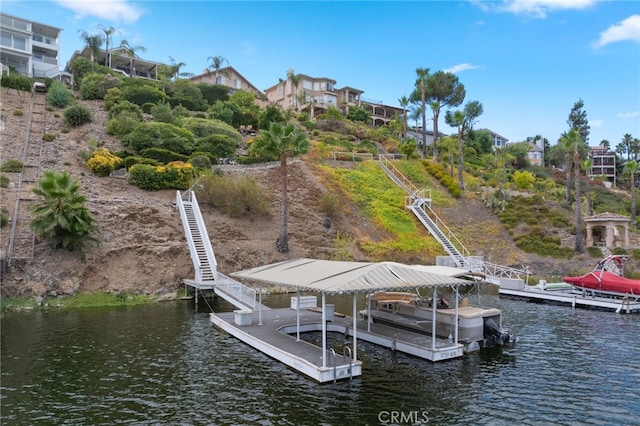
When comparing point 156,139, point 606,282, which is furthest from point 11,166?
point 606,282

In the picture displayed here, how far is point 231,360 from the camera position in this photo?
15352 millimetres

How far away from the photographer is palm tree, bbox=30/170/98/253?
82.0ft

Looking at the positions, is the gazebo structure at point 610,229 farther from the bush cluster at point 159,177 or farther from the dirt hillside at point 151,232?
the bush cluster at point 159,177

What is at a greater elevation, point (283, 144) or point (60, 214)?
point (283, 144)

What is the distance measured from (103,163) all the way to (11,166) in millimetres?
6517

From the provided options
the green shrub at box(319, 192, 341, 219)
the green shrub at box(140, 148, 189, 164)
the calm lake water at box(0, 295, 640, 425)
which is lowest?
the calm lake water at box(0, 295, 640, 425)

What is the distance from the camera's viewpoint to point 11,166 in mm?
34938

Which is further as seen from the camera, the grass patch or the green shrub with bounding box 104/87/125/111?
the green shrub with bounding box 104/87/125/111

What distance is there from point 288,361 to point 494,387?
6.22m

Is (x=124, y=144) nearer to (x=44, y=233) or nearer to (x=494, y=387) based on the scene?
(x=44, y=233)

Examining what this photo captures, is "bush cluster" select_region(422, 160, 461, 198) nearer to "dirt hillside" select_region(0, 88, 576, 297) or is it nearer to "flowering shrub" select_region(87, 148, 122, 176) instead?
"dirt hillside" select_region(0, 88, 576, 297)

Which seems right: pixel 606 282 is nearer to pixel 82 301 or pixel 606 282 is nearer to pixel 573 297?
pixel 573 297

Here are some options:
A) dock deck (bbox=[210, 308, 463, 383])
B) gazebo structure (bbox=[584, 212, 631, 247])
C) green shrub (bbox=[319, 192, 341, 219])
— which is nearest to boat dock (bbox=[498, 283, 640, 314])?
gazebo structure (bbox=[584, 212, 631, 247])

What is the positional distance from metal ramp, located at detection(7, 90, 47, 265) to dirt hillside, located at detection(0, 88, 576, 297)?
471 millimetres
